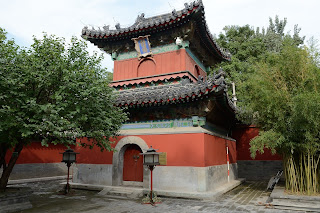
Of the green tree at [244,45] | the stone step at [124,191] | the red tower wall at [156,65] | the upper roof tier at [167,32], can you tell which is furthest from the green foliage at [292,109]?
the green tree at [244,45]

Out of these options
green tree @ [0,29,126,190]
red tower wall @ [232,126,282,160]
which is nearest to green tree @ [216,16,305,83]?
red tower wall @ [232,126,282,160]

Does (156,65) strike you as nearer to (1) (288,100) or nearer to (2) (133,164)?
(2) (133,164)

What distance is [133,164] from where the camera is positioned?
10.5 m

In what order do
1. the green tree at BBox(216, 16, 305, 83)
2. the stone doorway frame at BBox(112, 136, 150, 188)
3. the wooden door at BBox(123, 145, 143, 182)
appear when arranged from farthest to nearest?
the green tree at BBox(216, 16, 305, 83)
the wooden door at BBox(123, 145, 143, 182)
the stone doorway frame at BBox(112, 136, 150, 188)

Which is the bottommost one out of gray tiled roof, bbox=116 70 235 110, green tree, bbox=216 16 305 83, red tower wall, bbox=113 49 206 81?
gray tiled roof, bbox=116 70 235 110

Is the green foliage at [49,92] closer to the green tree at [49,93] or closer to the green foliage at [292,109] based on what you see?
the green tree at [49,93]

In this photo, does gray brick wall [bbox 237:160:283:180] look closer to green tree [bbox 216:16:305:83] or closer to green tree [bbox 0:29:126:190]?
green tree [bbox 216:16:305:83]

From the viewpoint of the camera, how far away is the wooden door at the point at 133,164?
407 inches

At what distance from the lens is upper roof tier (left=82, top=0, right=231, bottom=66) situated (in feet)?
33.1

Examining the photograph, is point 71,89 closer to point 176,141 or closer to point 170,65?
point 176,141

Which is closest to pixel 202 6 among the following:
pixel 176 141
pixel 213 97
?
pixel 213 97

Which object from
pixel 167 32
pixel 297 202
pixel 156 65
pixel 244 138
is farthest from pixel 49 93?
pixel 244 138

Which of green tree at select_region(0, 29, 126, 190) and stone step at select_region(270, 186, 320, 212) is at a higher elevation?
green tree at select_region(0, 29, 126, 190)

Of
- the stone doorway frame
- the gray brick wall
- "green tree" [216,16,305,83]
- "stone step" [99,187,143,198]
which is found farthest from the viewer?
"green tree" [216,16,305,83]
